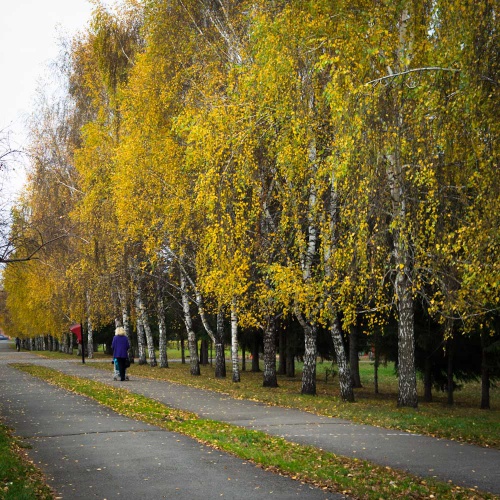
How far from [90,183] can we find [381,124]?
27.4 metres

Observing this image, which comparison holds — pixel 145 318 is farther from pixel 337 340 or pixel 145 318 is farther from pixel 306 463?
pixel 306 463

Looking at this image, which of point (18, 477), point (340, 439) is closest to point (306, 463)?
point (340, 439)

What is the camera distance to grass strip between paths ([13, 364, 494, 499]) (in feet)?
25.2

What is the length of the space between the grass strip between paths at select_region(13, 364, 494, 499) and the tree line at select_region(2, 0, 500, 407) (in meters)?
2.89

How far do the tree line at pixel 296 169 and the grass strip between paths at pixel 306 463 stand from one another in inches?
114

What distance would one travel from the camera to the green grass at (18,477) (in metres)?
7.34

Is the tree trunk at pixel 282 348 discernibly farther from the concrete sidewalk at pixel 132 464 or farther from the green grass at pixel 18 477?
the green grass at pixel 18 477

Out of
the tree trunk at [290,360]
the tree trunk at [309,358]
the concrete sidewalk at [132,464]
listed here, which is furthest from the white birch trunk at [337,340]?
the tree trunk at [290,360]

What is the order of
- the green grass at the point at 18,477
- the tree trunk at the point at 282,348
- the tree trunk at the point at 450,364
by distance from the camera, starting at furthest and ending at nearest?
the tree trunk at the point at 282,348
the tree trunk at the point at 450,364
the green grass at the point at 18,477

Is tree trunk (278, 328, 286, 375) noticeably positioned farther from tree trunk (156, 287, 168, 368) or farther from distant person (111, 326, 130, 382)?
distant person (111, 326, 130, 382)

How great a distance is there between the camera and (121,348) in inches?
920

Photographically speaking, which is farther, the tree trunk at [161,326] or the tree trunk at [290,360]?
the tree trunk at [161,326]

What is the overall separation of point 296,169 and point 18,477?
10226mm

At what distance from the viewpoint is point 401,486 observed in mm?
7832
